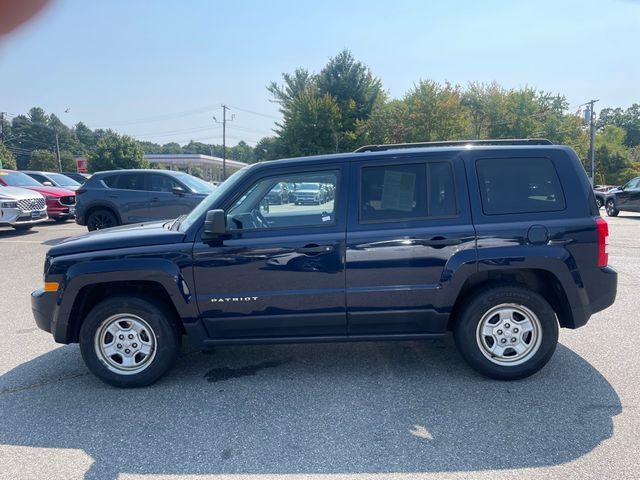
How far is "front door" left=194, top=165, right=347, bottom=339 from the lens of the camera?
3.80 metres

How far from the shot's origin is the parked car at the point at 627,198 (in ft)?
57.0

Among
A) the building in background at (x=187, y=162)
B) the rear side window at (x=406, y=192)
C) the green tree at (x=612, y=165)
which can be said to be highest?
the building in background at (x=187, y=162)

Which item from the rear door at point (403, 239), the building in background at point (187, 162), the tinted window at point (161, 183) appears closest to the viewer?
the rear door at point (403, 239)

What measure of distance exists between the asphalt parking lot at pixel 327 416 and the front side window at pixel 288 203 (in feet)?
4.32

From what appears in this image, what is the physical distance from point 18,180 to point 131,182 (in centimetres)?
612

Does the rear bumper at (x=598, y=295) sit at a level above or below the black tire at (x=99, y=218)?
below

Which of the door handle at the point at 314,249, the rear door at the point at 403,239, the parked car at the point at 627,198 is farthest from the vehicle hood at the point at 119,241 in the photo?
the parked car at the point at 627,198

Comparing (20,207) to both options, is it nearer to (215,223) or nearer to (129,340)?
(129,340)

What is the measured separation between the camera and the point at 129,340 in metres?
3.94

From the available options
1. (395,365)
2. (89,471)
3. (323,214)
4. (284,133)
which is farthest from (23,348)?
(284,133)

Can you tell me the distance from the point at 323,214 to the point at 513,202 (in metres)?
1.55

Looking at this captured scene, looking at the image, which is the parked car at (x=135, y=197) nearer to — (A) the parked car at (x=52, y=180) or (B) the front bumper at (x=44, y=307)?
(A) the parked car at (x=52, y=180)

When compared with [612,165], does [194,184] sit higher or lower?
lower

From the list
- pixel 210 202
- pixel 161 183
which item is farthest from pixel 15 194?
pixel 210 202
